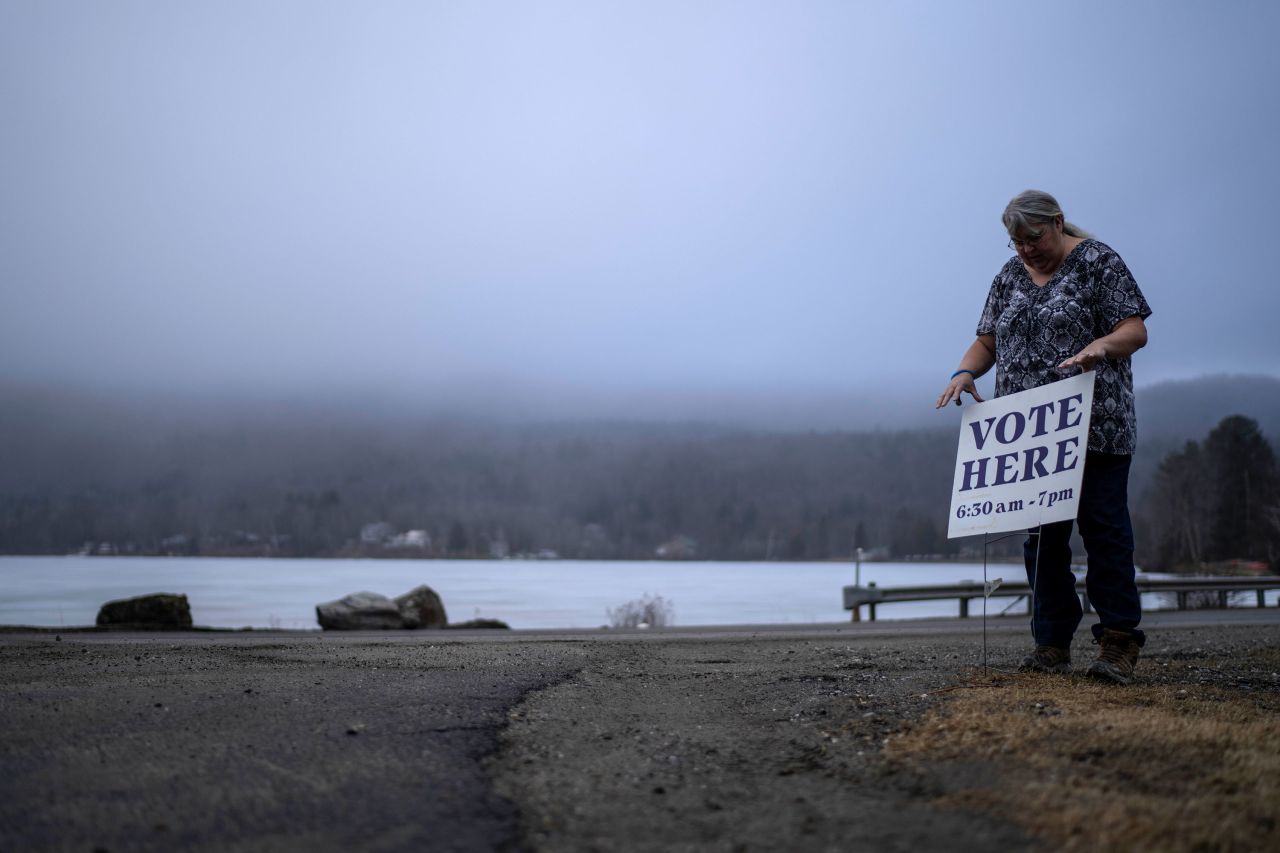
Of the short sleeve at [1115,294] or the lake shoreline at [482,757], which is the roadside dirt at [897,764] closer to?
the lake shoreline at [482,757]

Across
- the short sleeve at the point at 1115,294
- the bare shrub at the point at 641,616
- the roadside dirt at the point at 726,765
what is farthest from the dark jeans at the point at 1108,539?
the bare shrub at the point at 641,616

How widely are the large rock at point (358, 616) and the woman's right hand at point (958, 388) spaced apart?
11.5m

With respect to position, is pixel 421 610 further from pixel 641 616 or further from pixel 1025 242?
pixel 1025 242

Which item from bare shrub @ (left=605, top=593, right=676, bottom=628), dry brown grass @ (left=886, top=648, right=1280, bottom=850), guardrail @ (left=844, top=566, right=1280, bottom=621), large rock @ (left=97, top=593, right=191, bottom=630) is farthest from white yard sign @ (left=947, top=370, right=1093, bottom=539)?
bare shrub @ (left=605, top=593, right=676, bottom=628)

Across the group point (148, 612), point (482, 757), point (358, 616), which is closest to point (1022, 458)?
point (482, 757)

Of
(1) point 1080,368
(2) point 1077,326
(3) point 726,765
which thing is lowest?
(3) point 726,765

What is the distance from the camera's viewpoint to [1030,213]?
5336 mm

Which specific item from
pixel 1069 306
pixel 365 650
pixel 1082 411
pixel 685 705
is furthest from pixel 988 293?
pixel 365 650

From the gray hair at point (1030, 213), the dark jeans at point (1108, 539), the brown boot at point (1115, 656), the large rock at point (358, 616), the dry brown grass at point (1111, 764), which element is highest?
the gray hair at point (1030, 213)

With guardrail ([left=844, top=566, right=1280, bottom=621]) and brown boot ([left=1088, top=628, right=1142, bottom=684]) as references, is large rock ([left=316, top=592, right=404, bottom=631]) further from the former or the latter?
brown boot ([left=1088, top=628, right=1142, bottom=684])

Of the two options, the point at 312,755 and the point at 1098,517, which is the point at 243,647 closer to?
the point at 312,755

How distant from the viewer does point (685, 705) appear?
15.2 feet

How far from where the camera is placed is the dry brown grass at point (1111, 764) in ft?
7.74

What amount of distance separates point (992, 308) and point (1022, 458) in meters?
0.98
